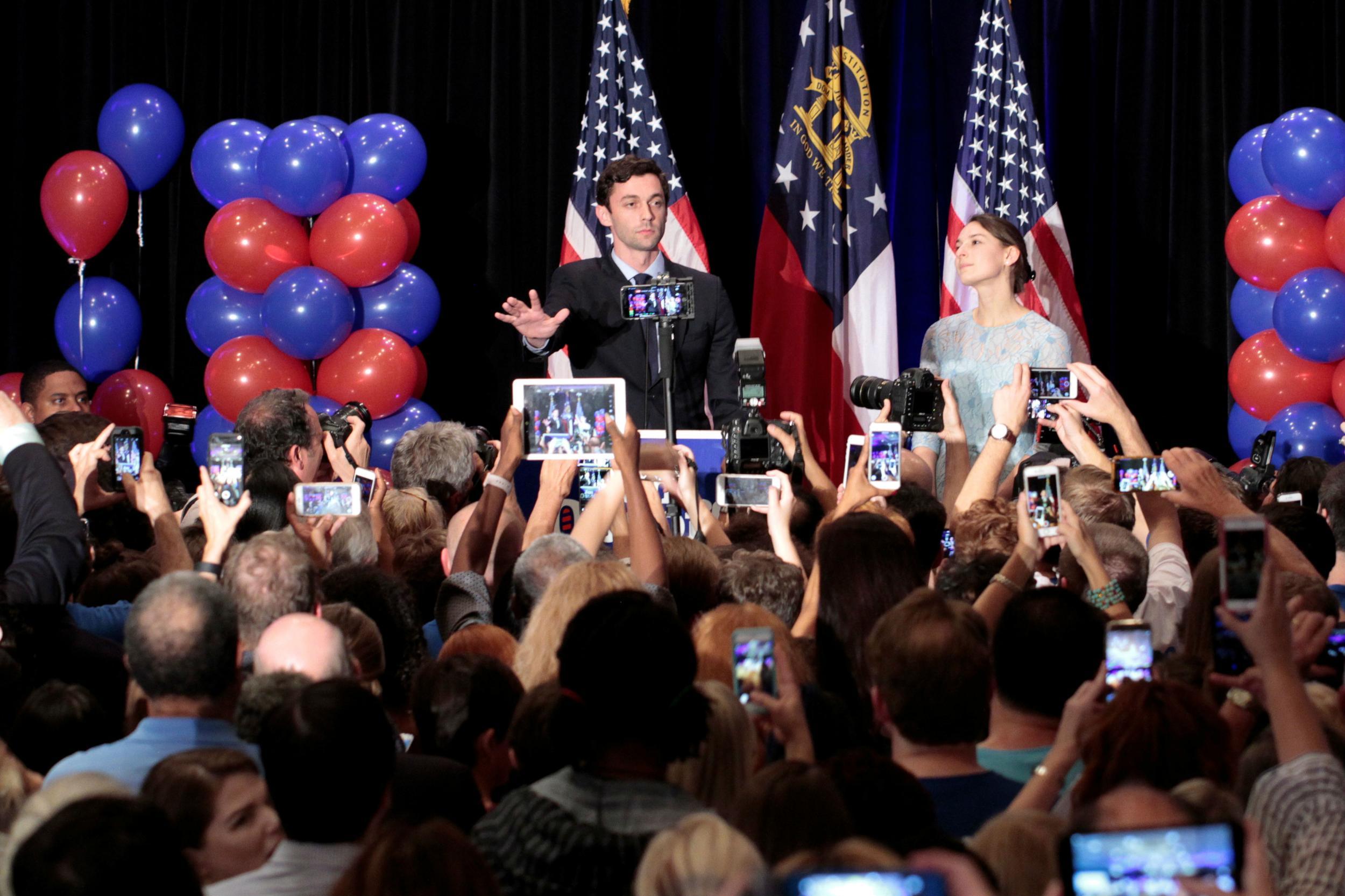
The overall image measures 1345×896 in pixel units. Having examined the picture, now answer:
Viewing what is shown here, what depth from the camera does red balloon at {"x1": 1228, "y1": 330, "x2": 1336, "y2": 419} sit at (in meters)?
6.07

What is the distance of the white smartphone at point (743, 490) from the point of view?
12.5 feet

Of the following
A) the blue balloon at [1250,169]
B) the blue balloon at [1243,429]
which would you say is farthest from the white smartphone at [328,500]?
the blue balloon at [1250,169]

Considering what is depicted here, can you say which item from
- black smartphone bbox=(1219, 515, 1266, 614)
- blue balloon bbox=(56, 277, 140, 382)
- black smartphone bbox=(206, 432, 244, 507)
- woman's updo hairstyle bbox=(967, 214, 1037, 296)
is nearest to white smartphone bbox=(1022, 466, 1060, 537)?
black smartphone bbox=(1219, 515, 1266, 614)

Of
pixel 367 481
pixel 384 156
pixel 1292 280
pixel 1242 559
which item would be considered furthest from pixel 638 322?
pixel 1242 559

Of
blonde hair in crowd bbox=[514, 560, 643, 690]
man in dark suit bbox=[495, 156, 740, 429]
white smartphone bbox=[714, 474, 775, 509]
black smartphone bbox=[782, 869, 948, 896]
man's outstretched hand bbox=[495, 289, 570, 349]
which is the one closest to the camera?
black smartphone bbox=[782, 869, 948, 896]

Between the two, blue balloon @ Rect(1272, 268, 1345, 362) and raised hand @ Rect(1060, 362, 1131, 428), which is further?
blue balloon @ Rect(1272, 268, 1345, 362)

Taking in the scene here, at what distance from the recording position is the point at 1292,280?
5984 millimetres

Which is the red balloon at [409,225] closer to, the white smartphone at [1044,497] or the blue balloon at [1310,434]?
the blue balloon at [1310,434]

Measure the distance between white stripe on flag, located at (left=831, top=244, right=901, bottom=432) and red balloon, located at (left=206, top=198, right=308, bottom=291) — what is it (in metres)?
2.47

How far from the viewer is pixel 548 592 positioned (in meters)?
2.54

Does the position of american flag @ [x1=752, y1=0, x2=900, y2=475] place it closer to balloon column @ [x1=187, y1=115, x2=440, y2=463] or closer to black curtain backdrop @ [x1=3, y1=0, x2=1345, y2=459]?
black curtain backdrop @ [x1=3, y1=0, x2=1345, y2=459]

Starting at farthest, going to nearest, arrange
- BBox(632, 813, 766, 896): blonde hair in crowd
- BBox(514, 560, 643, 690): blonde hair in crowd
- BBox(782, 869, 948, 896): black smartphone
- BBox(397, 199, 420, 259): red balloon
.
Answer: BBox(397, 199, 420, 259): red balloon
BBox(514, 560, 643, 690): blonde hair in crowd
BBox(632, 813, 766, 896): blonde hair in crowd
BBox(782, 869, 948, 896): black smartphone

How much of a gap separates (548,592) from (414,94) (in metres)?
5.25

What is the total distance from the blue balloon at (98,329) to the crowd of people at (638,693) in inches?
124
